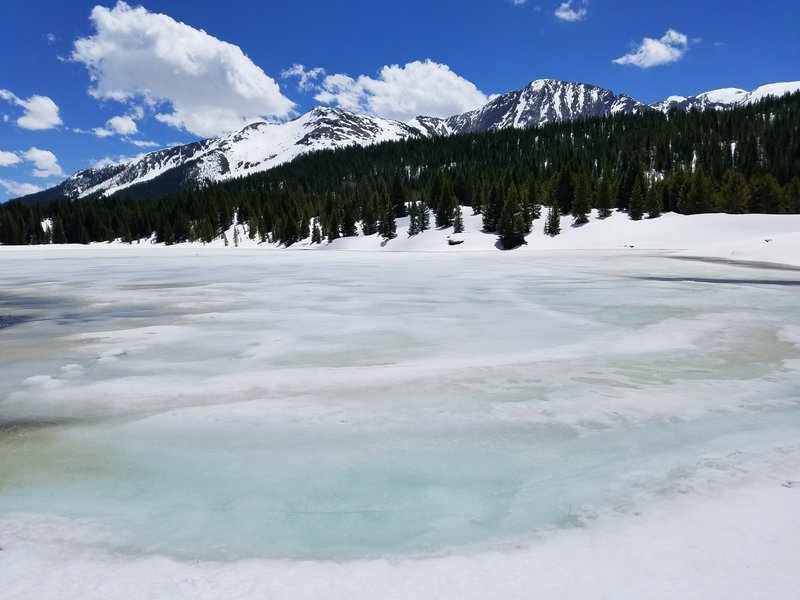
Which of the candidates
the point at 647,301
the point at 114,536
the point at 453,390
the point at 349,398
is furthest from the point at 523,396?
the point at 647,301

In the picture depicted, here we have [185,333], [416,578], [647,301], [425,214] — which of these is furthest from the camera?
[425,214]

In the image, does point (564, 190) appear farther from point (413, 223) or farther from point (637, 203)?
point (413, 223)

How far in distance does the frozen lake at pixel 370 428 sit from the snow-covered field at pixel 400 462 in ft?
0.07

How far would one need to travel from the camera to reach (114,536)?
2.83m

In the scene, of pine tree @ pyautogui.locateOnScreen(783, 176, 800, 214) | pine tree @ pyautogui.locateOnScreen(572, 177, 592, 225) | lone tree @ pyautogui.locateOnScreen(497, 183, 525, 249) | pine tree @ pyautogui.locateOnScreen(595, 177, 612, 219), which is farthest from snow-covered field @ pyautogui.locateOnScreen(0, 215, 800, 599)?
pine tree @ pyautogui.locateOnScreen(783, 176, 800, 214)

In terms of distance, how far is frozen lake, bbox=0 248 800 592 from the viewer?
2.97 meters

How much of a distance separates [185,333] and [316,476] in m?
5.70

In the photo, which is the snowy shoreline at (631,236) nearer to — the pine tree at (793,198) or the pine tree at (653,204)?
the pine tree at (653,204)

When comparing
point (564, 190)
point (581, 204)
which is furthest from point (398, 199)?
point (581, 204)

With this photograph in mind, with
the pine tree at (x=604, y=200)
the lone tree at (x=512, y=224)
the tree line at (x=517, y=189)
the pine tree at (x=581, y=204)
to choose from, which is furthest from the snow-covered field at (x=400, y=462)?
the pine tree at (x=604, y=200)

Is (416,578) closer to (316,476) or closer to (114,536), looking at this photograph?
(316,476)

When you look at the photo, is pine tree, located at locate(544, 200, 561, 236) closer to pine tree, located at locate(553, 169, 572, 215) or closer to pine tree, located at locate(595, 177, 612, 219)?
pine tree, located at locate(553, 169, 572, 215)

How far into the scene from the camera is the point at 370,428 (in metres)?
4.39

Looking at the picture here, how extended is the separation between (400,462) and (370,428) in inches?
27.9
